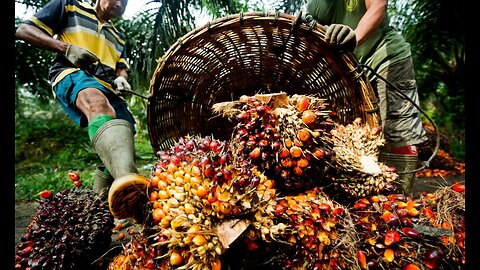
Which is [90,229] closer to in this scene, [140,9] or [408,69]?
[408,69]

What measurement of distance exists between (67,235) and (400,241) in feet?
4.52

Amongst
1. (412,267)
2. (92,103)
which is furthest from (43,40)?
Result: (412,267)

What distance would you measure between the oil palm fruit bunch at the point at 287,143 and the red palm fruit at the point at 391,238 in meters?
0.36

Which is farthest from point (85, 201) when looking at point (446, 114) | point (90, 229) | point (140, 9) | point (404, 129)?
point (446, 114)

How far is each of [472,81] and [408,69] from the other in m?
1.06

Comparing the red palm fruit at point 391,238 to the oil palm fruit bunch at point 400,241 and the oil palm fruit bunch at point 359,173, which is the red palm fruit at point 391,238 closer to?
the oil palm fruit bunch at point 400,241

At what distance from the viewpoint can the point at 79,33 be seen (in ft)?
7.50

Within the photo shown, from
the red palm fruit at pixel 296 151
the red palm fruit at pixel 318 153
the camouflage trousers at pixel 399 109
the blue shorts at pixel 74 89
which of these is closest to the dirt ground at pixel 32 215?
the camouflage trousers at pixel 399 109

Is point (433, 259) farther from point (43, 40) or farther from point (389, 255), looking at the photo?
point (43, 40)

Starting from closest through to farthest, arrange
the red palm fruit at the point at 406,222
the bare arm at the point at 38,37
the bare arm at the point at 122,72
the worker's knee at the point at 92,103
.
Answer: the red palm fruit at the point at 406,222 < the worker's knee at the point at 92,103 < the bare arm at the point at 38,37 < the bare arm at the point at 122,72

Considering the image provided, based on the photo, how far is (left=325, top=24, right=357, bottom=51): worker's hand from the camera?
1.54m

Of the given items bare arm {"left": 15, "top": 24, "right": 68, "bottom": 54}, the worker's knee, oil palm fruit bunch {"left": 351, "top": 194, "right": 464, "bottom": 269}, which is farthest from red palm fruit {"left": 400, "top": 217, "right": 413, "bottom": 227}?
bare arm {"left": 15, "top": 24, "right": 68, "bottom": 54}

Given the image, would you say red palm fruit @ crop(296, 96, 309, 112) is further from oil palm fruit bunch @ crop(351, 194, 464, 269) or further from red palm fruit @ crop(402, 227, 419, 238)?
red palm fruit @ crop(402, 227, 419, 238)

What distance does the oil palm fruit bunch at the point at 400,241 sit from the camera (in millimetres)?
1169
